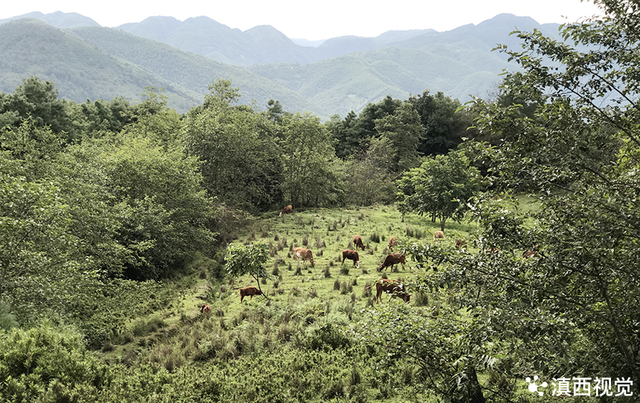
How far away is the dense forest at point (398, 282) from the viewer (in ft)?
16.3

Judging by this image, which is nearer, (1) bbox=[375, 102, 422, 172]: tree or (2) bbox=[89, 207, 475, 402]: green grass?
(2) bbox=[89, 207, 475, 402]: green grass

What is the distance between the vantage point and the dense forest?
16.3ft

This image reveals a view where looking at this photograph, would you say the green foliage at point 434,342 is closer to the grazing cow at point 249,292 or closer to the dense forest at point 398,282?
the dense forest at point 398,282

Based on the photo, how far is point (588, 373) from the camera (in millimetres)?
5332

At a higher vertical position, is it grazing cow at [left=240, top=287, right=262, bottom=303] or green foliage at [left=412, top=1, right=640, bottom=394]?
green foliage at [left=412, top=1, right=640, bottom=394]

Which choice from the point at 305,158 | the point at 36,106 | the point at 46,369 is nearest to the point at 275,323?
the point at 46,369

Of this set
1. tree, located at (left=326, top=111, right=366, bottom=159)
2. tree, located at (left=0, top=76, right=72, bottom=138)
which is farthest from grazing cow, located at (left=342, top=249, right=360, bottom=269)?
tree, located at (left=326, top=111, right=366, bottom=159)

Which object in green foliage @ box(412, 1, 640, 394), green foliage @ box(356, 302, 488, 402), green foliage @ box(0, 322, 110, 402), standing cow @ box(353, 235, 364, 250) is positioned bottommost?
standing cow @ box(353, 235, 364, 250)

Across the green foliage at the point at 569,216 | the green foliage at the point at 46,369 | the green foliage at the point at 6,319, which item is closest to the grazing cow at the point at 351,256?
the green foliage at the point at 46,369

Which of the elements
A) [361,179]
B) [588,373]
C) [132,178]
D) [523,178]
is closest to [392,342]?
[588,373]

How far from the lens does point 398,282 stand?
855 cm

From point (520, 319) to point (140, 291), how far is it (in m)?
13.6

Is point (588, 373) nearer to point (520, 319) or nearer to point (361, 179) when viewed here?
point (520, 319)

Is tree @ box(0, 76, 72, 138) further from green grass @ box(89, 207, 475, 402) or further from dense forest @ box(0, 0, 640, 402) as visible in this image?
green grass @ box(89, 207, 475, 402)
